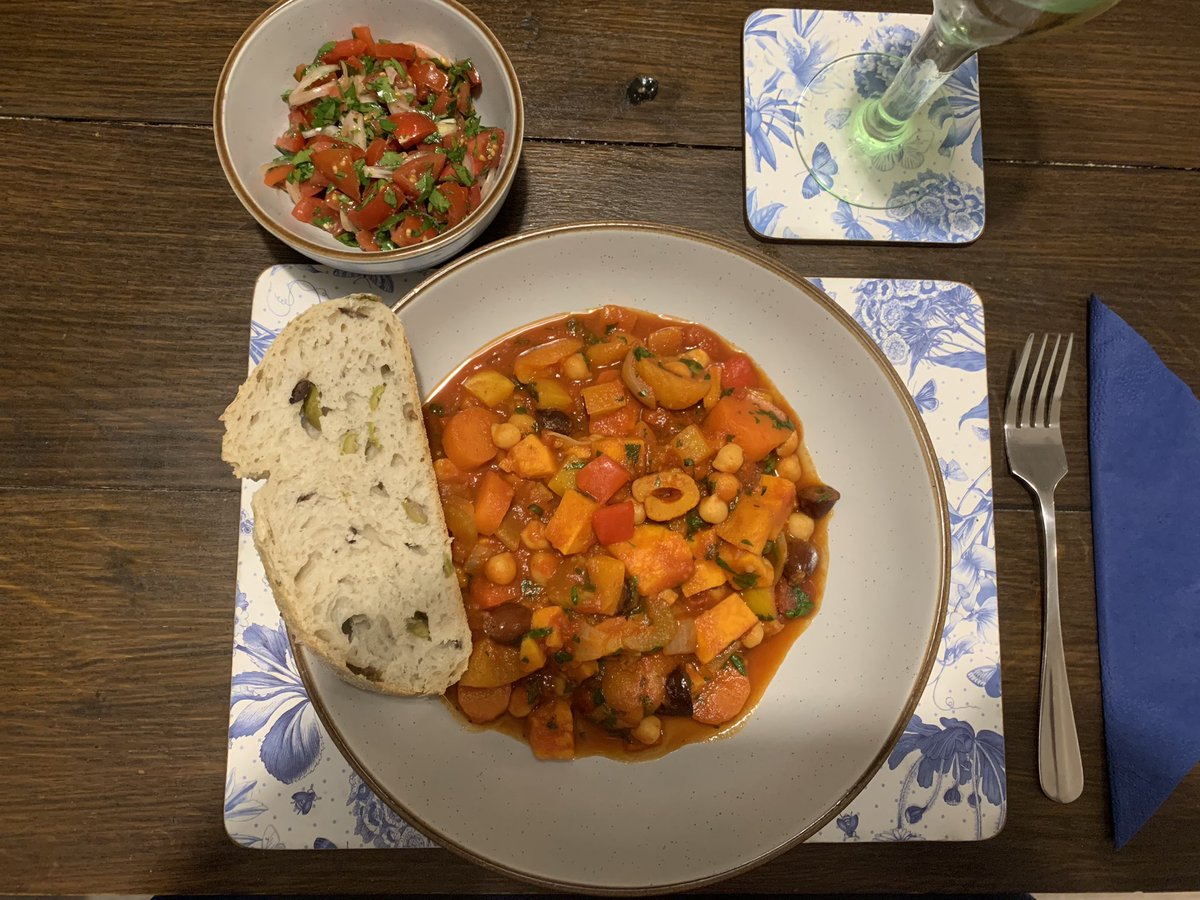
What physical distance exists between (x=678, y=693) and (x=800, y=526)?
70cm

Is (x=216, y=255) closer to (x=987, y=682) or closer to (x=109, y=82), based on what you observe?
(x=109, y=82)

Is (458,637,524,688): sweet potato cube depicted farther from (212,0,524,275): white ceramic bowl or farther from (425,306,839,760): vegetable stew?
(212,0,524,275): white ceramic bowl

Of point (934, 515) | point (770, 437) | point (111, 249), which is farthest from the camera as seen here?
point (111, 249)

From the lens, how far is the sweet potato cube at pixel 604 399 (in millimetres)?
2615

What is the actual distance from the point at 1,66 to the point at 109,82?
41cm

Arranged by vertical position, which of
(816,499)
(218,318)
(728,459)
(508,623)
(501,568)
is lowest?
(508,623)

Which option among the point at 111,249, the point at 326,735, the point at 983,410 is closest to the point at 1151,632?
the point at 983,410

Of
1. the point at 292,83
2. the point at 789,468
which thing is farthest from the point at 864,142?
the point at 292,83

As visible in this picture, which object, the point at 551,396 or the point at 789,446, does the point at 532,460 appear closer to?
the point at 551,396

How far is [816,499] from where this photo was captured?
2.59 metres

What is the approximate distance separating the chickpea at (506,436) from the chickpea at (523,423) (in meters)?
0.02

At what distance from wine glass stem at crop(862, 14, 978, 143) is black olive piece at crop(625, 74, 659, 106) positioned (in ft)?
2.63

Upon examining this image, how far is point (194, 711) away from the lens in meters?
2.56

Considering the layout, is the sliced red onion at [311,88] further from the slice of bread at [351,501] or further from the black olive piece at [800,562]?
the black olive piece at [800,562]
